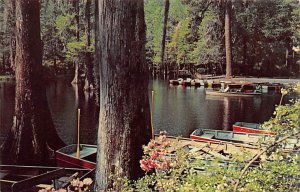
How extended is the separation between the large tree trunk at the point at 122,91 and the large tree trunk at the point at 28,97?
2.62 feet

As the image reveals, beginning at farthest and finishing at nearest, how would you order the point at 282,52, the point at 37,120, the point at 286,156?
the point at 37,120 → the point at 282,52 → the point at 286,156

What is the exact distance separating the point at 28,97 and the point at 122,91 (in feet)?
3.18

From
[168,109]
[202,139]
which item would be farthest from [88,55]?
[202,139]

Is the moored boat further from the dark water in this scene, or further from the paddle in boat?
the dark water

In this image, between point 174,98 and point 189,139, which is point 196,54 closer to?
point 174,98

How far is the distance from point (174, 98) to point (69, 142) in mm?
759

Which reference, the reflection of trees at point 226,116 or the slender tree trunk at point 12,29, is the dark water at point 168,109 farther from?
the slender tree trunk at point 12,29

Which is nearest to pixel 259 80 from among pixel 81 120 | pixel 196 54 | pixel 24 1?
pixel 196 54

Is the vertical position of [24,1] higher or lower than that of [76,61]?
higher

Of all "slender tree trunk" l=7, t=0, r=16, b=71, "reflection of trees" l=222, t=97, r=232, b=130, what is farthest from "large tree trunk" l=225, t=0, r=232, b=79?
"slender tree trunk" l=7, t=0, r=16, b=71

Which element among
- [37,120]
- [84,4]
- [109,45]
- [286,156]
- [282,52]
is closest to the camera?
[286,156]

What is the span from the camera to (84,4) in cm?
224

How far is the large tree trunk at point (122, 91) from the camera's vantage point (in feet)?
5.18

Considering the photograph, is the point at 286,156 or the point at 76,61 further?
the point at 76,61
